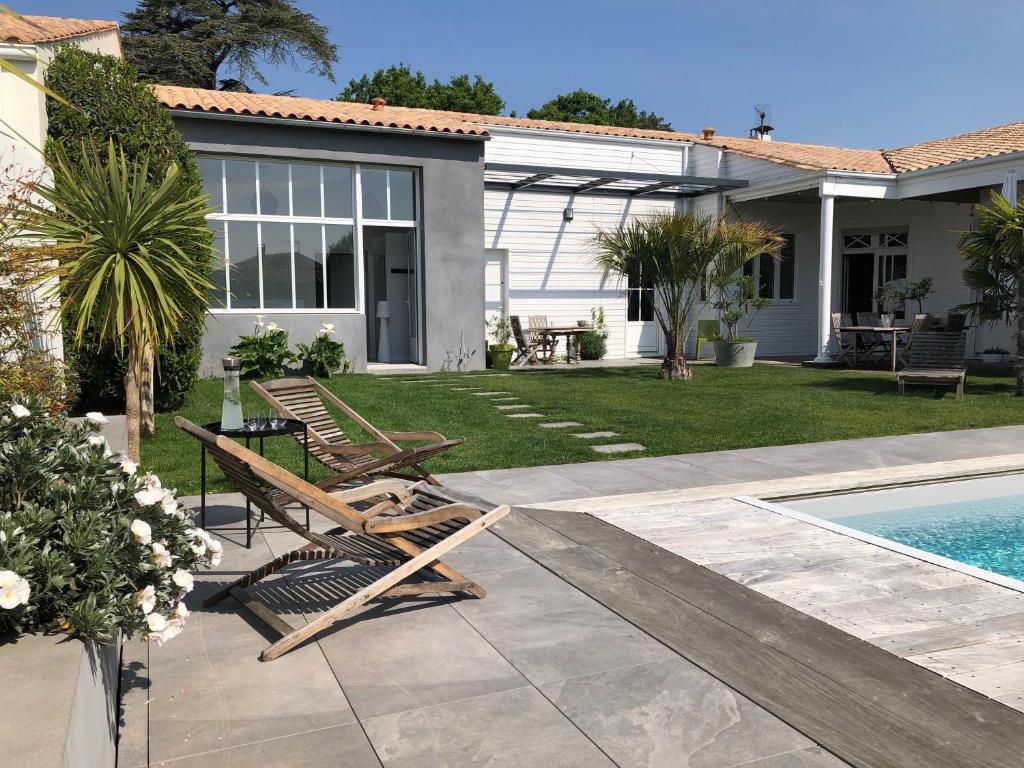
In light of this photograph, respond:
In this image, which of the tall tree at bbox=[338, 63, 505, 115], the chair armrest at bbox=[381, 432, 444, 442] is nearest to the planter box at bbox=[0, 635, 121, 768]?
the chair armrest at bbox=[381, 432, 444, 442]

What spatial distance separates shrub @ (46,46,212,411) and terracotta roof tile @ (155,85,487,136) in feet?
15.8

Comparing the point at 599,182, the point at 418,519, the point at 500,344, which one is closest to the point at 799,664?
the point at 418,519

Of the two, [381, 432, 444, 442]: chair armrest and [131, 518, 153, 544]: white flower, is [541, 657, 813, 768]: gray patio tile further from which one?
[381, 432, 444, 442]: chair armrest

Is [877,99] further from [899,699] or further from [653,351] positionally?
[899,699]

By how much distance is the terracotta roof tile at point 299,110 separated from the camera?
1282 cm

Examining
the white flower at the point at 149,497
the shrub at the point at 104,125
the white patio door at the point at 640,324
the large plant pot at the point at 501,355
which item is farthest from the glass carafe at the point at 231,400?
the white patio door at the point at 640,324

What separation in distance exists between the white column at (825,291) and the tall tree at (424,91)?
25.8 m

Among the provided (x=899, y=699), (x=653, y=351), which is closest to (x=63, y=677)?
(x=899, y=699)

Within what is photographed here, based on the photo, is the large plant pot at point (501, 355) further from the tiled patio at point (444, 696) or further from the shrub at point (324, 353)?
the tiled patio at point (444, 696)

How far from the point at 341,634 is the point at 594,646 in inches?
39.0

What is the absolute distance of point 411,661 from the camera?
3.07 metres

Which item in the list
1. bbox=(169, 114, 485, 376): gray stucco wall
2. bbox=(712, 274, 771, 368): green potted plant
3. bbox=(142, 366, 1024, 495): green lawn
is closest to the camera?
bbox=(142, 366, 1024, 495): green lawn

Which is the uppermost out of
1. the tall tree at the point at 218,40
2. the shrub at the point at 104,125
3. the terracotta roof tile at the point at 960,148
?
the tall tree at the point at 218,40

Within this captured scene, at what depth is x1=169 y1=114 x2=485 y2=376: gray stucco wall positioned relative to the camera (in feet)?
42.9
